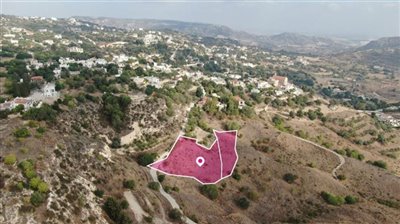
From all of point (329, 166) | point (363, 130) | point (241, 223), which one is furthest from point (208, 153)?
point (363, 130)

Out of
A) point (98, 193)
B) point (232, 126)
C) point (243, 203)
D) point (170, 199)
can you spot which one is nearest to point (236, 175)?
point (243, 203)

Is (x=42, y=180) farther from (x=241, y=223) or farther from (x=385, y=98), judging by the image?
(x=385, y=98)

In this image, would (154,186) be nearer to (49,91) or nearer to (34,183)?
(34,183)

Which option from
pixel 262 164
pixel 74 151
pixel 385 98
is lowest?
pixel 385 98

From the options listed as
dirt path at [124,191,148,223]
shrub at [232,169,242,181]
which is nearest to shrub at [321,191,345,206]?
shrub at [232,169,242,181]

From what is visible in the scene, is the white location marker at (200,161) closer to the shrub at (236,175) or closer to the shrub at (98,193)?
the shrub at (236,175)

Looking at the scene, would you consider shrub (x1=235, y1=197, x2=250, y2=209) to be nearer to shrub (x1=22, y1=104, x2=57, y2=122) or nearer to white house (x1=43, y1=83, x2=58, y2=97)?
shrub (x1=22, y1=104, x2=57, y2=122)
